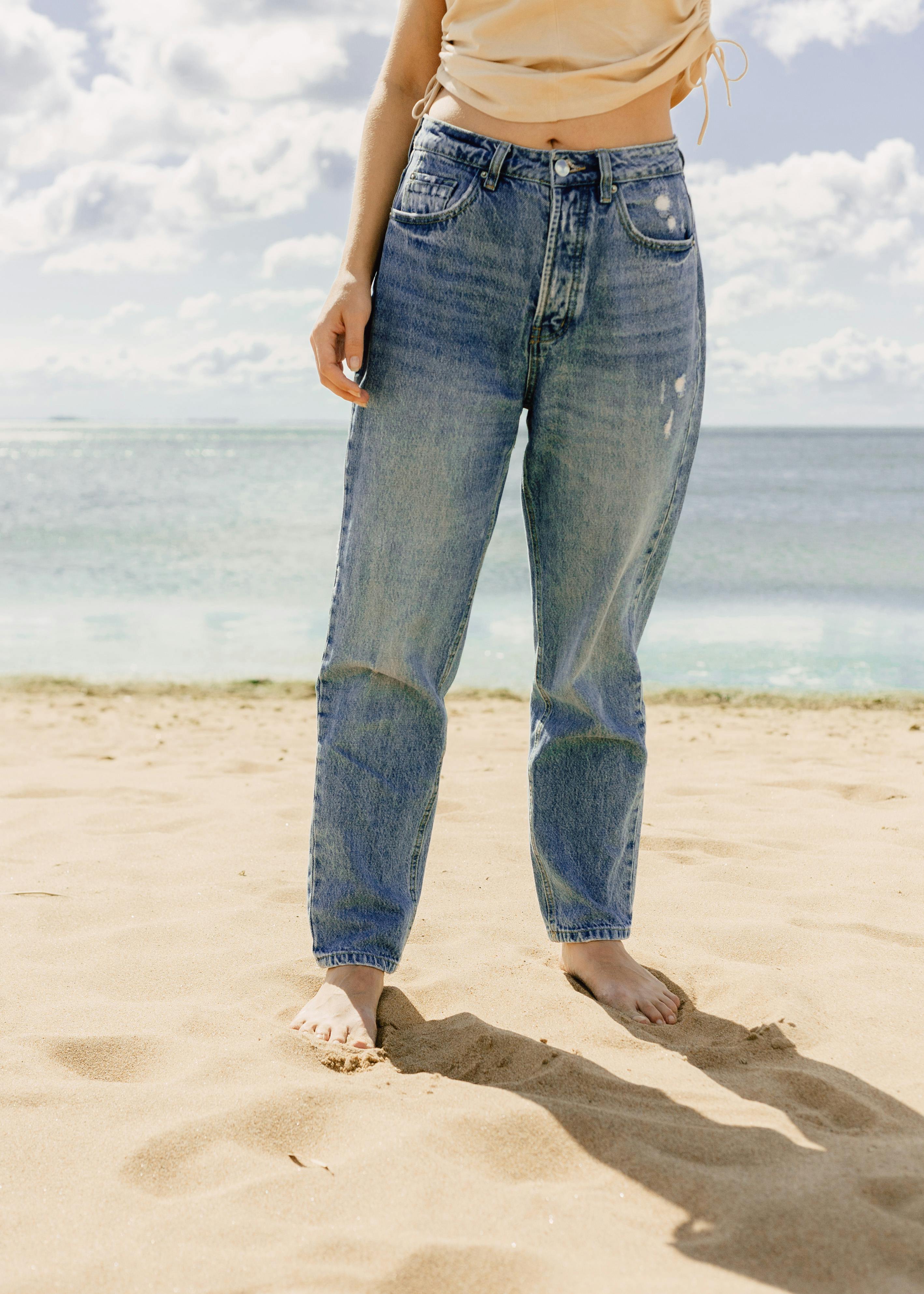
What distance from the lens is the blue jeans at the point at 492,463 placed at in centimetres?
157

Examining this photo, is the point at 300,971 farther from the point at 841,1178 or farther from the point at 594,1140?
the point at 841,1178

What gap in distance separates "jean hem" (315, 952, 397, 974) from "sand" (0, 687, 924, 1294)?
12cm

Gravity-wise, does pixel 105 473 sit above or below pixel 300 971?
above

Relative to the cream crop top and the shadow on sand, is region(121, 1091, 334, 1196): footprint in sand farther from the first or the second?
the cream crop top

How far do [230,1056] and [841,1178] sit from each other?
0.91 m

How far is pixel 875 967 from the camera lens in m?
2.03

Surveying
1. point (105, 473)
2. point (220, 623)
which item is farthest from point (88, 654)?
point (105, 473)

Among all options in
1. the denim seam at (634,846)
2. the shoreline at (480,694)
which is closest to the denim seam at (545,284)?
the denim seam at (634,846)

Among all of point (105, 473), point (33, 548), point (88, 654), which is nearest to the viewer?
point (88, 654)

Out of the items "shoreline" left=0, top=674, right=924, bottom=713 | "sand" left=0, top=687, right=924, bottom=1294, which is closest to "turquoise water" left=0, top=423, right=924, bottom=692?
"shoreline" left=0, top=674, right=924, bottom=713

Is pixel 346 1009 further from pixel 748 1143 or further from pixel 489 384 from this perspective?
pixel 489 384

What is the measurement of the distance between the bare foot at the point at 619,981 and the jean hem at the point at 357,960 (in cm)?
38

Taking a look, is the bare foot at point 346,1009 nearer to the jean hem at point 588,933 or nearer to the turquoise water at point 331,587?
the jean hem at point 588,933

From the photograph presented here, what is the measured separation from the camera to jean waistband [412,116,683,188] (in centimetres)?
155
